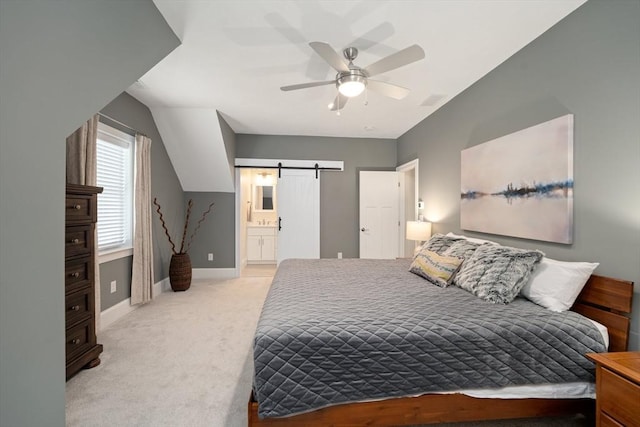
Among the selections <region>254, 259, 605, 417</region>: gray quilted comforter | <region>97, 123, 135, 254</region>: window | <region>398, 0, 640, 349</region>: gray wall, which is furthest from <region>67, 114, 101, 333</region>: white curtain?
<region>398, 0, 640, 349</region>: gray wall

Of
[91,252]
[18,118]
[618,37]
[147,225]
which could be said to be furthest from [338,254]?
[18,118]

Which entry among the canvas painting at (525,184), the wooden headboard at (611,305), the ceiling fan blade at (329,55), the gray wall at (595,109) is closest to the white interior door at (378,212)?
the canvas painting at (525,184)

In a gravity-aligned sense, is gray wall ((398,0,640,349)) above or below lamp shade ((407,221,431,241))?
above

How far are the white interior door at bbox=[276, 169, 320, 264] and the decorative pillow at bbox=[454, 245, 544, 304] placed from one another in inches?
131

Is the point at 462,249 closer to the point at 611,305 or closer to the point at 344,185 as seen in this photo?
the point at 611,305

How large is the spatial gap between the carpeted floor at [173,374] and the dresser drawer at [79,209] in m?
1.19

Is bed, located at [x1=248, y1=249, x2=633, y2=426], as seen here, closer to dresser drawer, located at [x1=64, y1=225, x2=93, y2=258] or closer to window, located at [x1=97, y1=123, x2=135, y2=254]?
dresser drawer, located at [x1=64, y1=225, x2=93, y2=258]

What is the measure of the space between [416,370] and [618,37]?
7.49ft

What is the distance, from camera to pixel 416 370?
4.71ft

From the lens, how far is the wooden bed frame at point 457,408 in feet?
4.67

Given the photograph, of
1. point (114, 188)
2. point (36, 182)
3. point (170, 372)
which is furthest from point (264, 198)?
point (36, 182)

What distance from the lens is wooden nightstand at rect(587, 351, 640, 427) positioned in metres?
1.17

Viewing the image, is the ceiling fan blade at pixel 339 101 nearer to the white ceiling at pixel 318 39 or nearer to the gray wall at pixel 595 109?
the white ceiling at pixel 318 39

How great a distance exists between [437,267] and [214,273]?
3988mm
